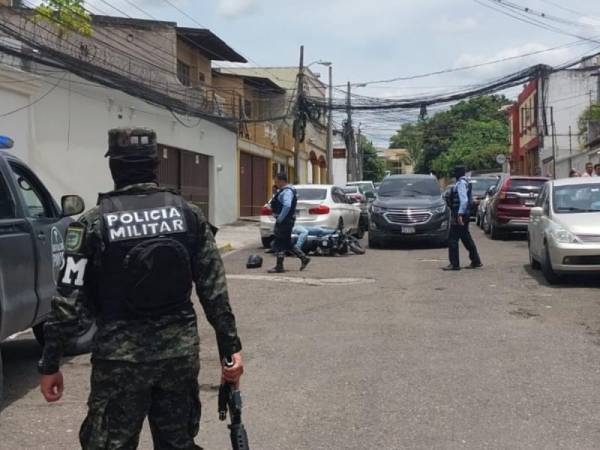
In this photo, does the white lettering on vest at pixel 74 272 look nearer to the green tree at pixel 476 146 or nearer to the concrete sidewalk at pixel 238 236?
the concrete sidewalk at pixel 238 236

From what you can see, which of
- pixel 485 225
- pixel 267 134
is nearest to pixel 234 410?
pixel 485 225

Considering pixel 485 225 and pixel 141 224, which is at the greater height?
pixel 141 224

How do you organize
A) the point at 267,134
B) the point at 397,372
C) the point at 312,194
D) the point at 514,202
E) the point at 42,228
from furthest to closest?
the point at 267,134, the point at 514,202, the point at 312,194, the point at 42,228, the point at 397,372

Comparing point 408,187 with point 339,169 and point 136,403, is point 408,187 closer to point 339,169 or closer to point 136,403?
point 136,403

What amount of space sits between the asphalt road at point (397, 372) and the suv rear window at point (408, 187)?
23.7 ft

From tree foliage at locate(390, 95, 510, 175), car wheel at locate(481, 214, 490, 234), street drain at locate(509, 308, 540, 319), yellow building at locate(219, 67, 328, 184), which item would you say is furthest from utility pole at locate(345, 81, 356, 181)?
street drain at locate(509, 308, 540, 319)

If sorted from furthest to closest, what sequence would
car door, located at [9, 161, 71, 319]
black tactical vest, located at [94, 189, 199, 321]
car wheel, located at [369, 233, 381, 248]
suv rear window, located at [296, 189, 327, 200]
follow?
car wheel, located at [369, 233, 381, 248] < suv rear window, located at [296, 189, 327, 200] < car door, located at [9, 161, 71, 319] < black tactical vest, located at [94, 189, 199, 321]

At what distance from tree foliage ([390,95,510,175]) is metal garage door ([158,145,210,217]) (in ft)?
139

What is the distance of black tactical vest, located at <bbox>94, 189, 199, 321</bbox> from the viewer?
10.2 ft

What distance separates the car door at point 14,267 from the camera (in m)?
5.74

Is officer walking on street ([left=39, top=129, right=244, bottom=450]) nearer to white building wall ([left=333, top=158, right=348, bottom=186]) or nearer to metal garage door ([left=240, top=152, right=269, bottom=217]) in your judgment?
metal garage door ([left=240, top=152, right=269, bottom=217])

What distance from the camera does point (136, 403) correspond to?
3166 millimetres

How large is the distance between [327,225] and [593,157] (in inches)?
675

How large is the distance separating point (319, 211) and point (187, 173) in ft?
31.3
